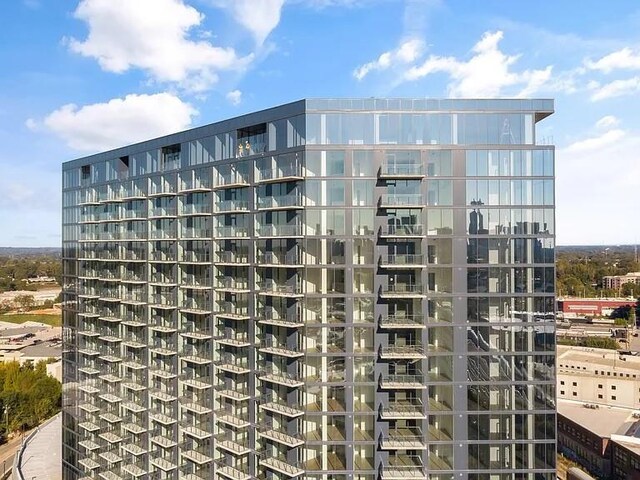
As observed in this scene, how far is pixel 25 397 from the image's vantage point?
254ft

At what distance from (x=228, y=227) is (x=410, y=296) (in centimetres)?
1753

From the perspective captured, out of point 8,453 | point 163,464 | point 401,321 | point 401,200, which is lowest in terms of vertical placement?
point 8,453

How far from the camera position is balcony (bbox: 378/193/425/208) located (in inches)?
1275

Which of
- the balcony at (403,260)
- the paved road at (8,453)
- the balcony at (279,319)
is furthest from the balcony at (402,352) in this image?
the paved road at (8,453)

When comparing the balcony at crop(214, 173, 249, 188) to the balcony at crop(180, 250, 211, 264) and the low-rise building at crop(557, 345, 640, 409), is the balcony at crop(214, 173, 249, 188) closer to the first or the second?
the balcony at crop(180, 250, 211, 264)

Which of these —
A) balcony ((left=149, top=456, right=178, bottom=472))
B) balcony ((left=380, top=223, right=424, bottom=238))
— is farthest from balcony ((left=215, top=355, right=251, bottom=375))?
balcony ((left=380, top=223, right=424, bottom=238))

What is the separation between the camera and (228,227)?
38.6 meters

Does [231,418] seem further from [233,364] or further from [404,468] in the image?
[404,468]

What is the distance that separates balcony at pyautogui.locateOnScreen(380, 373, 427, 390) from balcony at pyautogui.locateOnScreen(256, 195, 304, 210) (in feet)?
49.6

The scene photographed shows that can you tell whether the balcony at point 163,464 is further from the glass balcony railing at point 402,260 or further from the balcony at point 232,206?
the glass balcony railing at point 402,260

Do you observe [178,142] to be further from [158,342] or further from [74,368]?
[74,368]

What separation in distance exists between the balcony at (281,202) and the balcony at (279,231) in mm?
1633

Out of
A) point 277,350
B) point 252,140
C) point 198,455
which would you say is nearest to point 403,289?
point 277,350

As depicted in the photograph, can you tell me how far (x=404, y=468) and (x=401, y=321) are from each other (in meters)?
11.2
